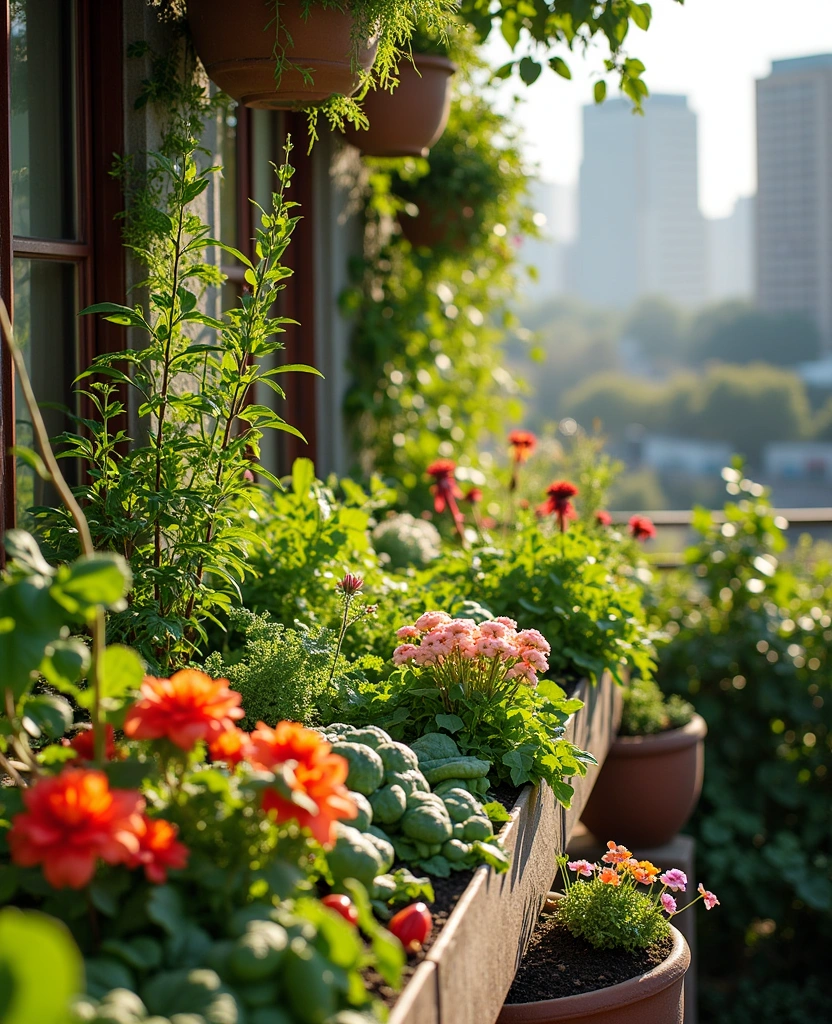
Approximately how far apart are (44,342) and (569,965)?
1611 millimetres

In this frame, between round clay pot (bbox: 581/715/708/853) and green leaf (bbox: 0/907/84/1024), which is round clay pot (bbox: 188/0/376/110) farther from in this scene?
round clay pot (bbox: 581/715/708/853)

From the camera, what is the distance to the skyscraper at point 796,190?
121 feet

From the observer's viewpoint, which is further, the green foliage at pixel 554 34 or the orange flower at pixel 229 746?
the green foliage at pixel 554 34

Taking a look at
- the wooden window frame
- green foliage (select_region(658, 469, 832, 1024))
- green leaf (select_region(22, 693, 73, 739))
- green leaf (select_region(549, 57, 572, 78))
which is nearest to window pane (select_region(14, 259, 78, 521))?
the wooden window frame

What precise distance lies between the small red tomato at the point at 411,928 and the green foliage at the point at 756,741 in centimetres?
295

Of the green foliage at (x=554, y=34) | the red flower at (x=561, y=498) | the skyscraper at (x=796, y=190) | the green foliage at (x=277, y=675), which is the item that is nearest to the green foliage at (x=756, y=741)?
the red flower at (x=561, y=498)

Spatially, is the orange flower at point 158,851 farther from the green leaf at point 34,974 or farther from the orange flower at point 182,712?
the green leaf at point 34,974

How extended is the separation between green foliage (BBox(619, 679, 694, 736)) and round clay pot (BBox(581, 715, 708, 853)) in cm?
4

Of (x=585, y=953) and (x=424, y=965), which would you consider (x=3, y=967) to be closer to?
(x=424, y=965)

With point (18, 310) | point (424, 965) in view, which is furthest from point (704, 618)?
point (424, 965)

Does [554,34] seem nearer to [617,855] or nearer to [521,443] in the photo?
[521,443]

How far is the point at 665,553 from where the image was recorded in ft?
15.0

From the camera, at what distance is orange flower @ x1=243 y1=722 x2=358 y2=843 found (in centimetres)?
113

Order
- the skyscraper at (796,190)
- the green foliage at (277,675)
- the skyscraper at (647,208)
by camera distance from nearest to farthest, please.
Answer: the green foliage at (277,675) < the skyscraper at (796,190) < the skyscraper at (647,208)
